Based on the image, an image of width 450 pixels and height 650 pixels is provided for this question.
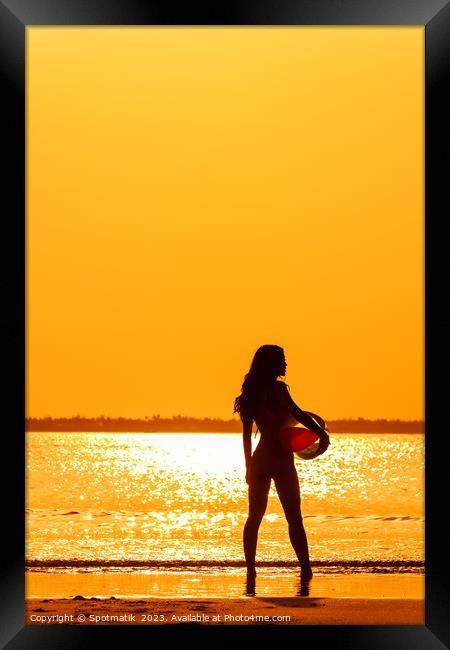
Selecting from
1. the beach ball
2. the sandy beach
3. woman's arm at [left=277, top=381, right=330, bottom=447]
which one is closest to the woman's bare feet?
the sandy beach

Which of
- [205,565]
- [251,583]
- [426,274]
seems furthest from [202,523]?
[426,274]

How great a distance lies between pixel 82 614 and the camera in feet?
27.8

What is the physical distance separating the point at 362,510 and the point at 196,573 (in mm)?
23966

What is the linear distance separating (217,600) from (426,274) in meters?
3.55

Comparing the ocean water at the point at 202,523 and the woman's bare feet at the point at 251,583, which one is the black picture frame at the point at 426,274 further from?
the ocean water at the point at 202,523

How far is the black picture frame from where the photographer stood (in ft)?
22.0

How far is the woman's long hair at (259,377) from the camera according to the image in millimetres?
8938

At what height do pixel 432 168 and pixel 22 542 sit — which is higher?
pixel 432 168

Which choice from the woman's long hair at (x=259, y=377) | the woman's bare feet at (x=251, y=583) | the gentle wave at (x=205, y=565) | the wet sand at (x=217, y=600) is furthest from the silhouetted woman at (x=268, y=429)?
the gentle wave at (x=205, y=565)

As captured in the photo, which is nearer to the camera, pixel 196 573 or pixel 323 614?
pixel 323 614

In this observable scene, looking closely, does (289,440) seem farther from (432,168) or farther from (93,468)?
(93,468)

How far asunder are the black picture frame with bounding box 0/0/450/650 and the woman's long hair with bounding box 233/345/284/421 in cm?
233

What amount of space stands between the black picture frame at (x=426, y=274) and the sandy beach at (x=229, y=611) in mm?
1034

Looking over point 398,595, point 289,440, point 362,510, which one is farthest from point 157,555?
point 362,510
